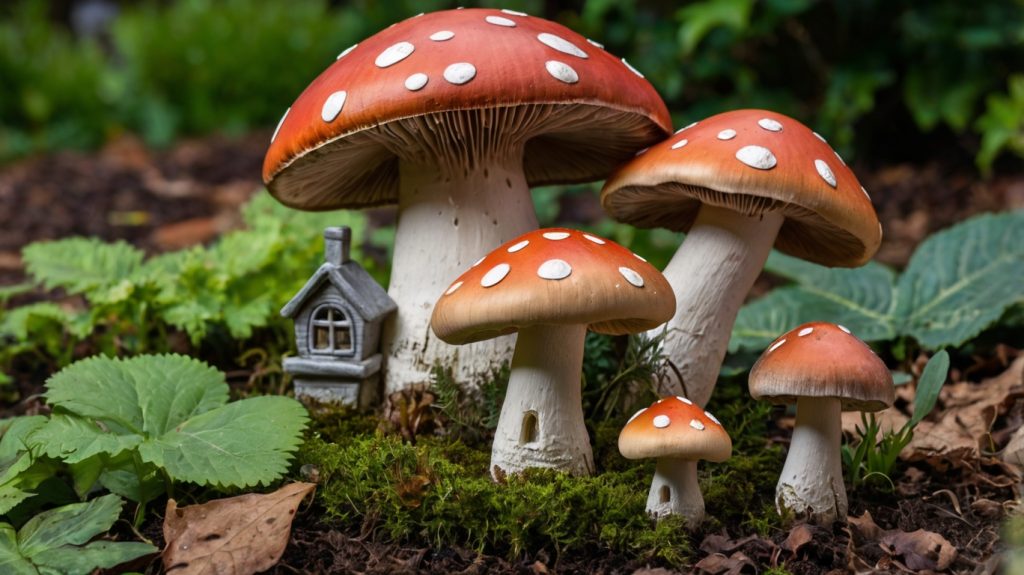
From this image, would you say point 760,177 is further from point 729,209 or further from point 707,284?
point 707,284

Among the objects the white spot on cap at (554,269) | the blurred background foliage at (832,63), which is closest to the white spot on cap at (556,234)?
the white spot on cap at (554,269)

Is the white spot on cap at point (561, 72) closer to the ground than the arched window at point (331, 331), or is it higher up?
higher up

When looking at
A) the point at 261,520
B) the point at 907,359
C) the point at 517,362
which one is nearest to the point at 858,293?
the point at 907,359

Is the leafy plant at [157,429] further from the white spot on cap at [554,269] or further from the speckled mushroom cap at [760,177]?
the speckled mushroom cap at [760,177]

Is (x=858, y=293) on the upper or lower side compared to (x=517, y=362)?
upper

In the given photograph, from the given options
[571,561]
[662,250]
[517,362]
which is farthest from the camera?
[662,250]

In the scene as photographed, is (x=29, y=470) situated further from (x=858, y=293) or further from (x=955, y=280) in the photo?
(x=955, y=280)

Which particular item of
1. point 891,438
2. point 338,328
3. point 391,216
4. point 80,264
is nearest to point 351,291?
point 338,328
